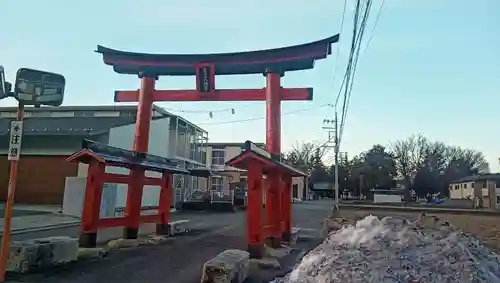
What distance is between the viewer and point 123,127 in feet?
72.0

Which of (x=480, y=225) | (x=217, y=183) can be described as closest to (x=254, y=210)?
(x=480, y=225)

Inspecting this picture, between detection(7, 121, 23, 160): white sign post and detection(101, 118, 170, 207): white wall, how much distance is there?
48.4 feet

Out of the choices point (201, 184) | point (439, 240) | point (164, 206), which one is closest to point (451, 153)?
point (201, 184)

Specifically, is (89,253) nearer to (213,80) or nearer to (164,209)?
(164,209)

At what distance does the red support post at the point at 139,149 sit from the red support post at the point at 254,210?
4.01 metres

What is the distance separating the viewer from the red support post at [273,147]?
34.7ft

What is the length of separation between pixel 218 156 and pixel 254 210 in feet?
123

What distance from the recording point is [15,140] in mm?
6254

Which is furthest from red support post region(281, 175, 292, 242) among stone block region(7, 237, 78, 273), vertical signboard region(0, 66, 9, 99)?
vertical signboard region(0, 66, 9, 99)

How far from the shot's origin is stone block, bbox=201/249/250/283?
5.64 metres

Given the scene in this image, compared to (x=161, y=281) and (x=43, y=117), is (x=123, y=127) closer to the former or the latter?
(x=43, y=117)

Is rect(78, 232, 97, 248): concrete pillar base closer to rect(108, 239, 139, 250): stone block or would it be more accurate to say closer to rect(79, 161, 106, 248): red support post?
rect(79, 161, 106, 248): red support post

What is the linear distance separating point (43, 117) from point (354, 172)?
41443 millimetres

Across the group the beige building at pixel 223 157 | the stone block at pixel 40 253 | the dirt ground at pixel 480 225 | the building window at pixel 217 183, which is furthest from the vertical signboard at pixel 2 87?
the beige building at pixel 223 157
